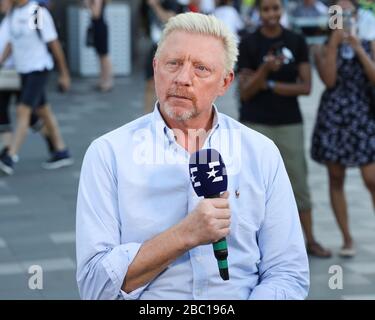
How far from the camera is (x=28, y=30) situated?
9.98 metres

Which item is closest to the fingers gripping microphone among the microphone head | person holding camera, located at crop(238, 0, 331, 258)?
the microphone head

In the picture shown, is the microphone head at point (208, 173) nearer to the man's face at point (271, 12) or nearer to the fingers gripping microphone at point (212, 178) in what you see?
the fingers gripping microphone at point (212, 178)

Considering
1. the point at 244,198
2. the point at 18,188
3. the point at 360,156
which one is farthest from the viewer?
the point at 18,188

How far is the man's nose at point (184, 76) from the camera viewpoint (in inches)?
118

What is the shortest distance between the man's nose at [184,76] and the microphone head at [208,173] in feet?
0.73

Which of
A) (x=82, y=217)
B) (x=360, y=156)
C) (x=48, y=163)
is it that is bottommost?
(x=48, y=163)

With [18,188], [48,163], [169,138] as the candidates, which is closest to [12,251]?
[18,188]

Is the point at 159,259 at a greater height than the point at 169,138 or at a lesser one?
lesser

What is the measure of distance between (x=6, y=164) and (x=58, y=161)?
600mm

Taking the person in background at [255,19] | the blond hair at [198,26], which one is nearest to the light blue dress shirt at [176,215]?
the blond hair at [198,26]

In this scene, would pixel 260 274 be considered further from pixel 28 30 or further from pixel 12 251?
pixel 28 30

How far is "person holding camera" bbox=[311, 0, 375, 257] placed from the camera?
714 centimetres

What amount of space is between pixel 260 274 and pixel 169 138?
19.3 inches

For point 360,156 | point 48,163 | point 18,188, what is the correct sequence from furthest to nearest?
1. point 48,163
2. point 18,188
3. point 360,156
